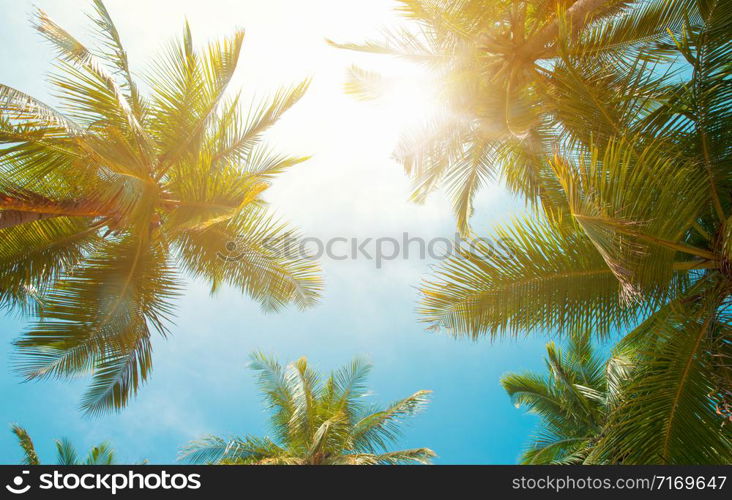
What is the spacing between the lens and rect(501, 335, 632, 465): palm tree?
13008mm

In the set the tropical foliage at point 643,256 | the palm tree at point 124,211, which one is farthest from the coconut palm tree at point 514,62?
the palm tree at point 124,211

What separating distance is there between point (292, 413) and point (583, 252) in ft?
34.6

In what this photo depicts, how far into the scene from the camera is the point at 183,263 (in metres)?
8.43

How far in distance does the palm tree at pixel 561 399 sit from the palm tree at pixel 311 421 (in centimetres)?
326

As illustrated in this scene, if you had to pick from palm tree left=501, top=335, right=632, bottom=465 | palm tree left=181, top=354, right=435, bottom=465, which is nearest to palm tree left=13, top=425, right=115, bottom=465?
palm tree left=181, top=354, right=435, bottom=465

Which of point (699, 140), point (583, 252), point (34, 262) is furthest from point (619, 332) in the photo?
point (34, 262)

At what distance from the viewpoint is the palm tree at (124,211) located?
616 centimetres

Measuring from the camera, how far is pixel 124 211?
6.57 m

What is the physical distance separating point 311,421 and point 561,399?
24.2ft

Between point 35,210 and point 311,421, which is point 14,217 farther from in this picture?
point 311,421
